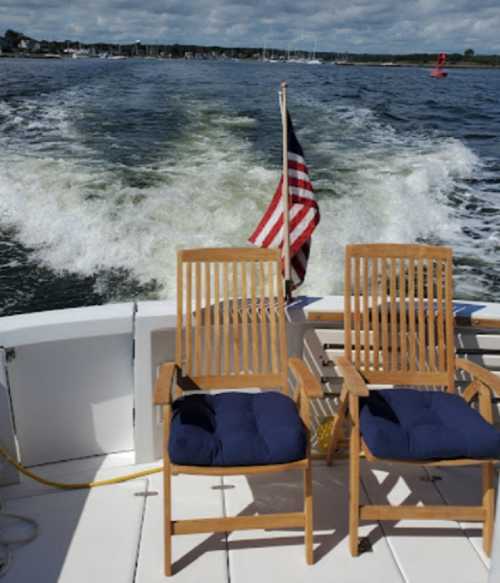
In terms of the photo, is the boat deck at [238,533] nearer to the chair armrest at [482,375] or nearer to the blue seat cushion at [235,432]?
the blue seat cushion at [235,432]

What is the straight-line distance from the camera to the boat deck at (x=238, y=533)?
2043mm

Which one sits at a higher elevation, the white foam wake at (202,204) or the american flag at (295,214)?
the american flag at (295,214)

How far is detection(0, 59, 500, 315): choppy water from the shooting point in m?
6.77

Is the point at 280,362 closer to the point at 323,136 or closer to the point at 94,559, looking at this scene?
the point at 94,559

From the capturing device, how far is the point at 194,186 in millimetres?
8203

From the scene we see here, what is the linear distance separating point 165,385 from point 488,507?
1.18 metres

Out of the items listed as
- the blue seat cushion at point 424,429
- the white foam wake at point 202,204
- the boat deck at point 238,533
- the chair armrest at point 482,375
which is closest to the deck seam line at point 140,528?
the boat deck at point 238,533

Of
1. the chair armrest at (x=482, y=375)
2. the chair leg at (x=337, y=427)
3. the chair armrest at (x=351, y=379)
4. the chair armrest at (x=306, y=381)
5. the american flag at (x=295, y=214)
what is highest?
the american flag at (x=295, y=214)

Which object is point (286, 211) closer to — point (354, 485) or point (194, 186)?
point (354, 485)

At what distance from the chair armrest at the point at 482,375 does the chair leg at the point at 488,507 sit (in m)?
0.26

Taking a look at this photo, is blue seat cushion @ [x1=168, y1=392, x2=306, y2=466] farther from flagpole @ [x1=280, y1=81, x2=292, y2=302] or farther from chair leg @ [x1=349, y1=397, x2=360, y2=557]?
flagpole @ [x1=280, y1=81, x2=292, y2=302]

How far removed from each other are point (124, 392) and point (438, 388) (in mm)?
1310

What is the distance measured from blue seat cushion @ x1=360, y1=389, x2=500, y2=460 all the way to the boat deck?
15.8 inches

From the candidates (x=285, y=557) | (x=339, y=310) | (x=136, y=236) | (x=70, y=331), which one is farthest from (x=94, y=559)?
(x=136, y=236)
